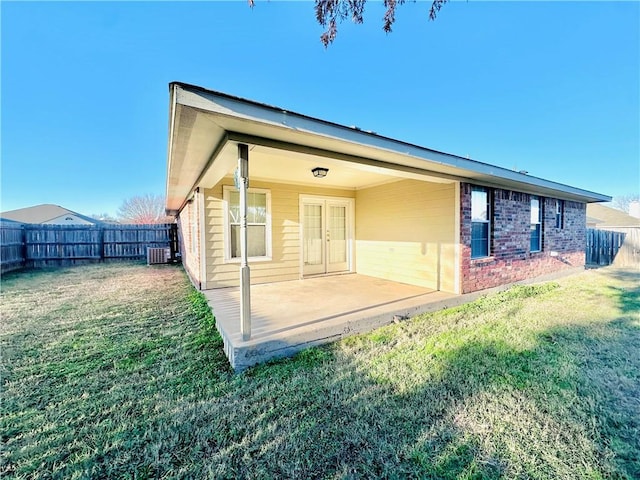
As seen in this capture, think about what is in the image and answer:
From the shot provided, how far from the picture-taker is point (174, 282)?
760 centimetres

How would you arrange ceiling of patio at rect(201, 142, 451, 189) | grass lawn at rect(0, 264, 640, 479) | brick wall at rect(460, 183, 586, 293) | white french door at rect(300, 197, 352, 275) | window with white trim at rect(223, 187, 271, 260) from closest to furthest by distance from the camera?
grass lawn at rect(0, 264, 640, 479)
ceiling of patio at rect(201, 142, 451, 189)
brick wall at rect(460, 183, 586, 293)
window with white trim at rect(223, 187, 271, 260)
white french door at rect(300, 197, 352, 275)

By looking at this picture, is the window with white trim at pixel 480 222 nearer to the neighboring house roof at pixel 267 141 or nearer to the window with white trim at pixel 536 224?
the neighboring house roof at pixel 267 141

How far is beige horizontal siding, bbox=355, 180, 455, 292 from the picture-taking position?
570 centimetres

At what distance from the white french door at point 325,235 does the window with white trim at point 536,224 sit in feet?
16.4

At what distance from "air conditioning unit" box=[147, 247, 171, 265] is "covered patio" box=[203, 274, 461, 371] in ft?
24.9

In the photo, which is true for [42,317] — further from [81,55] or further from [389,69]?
[389,69]

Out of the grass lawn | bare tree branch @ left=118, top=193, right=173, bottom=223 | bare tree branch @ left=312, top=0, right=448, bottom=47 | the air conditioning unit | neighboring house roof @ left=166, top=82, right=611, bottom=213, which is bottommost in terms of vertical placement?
the grass lawn

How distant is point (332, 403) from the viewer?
90.0 inches

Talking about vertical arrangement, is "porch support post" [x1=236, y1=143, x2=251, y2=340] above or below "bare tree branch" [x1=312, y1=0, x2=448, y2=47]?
below

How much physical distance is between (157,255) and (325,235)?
8.57 m

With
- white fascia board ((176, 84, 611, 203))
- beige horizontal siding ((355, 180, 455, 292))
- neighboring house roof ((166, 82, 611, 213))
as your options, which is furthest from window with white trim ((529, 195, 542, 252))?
beige horizontal siding ((355, 180, 455, 292))

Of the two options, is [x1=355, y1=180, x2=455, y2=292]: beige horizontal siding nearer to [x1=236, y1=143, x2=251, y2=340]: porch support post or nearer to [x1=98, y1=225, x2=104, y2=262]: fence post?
[x1=236, y1=143, x2=251, y2=340]: porch support post

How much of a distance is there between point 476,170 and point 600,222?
27.5 meters

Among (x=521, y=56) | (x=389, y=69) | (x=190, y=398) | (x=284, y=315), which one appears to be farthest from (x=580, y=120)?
(x=190, y=398)
